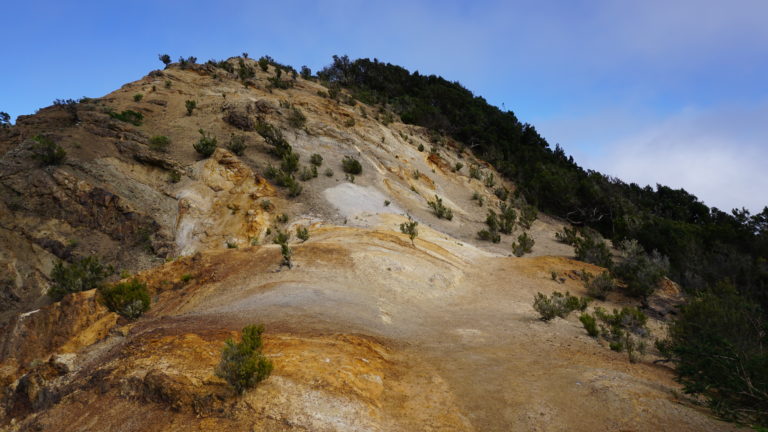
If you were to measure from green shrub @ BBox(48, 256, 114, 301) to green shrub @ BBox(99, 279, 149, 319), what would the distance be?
9.87ft

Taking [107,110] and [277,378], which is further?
[107,110]

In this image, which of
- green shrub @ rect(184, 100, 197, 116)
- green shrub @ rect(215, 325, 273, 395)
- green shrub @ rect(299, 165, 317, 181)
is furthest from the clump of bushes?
green shrub @ rect(184, 100, 197, 116)

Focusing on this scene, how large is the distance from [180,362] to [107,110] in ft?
70.0

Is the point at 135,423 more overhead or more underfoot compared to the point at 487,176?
more underfoot

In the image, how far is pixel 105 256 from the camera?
1379 centimetres

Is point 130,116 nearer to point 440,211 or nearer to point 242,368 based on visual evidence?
point 440,211

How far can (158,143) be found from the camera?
19.2 metres

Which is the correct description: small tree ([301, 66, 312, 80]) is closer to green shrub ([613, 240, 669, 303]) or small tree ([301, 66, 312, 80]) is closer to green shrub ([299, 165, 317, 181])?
green shrub ([299, 165, 317, 181])

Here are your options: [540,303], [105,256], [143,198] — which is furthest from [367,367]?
[143,198]

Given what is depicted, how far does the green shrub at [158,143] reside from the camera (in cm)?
1912

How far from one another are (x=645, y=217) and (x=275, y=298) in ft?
86.2

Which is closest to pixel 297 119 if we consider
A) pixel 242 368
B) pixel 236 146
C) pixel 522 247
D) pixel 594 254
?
pixel 236 146

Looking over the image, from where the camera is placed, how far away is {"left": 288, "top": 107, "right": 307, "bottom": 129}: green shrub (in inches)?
955

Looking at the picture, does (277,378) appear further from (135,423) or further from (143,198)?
(143,198)
